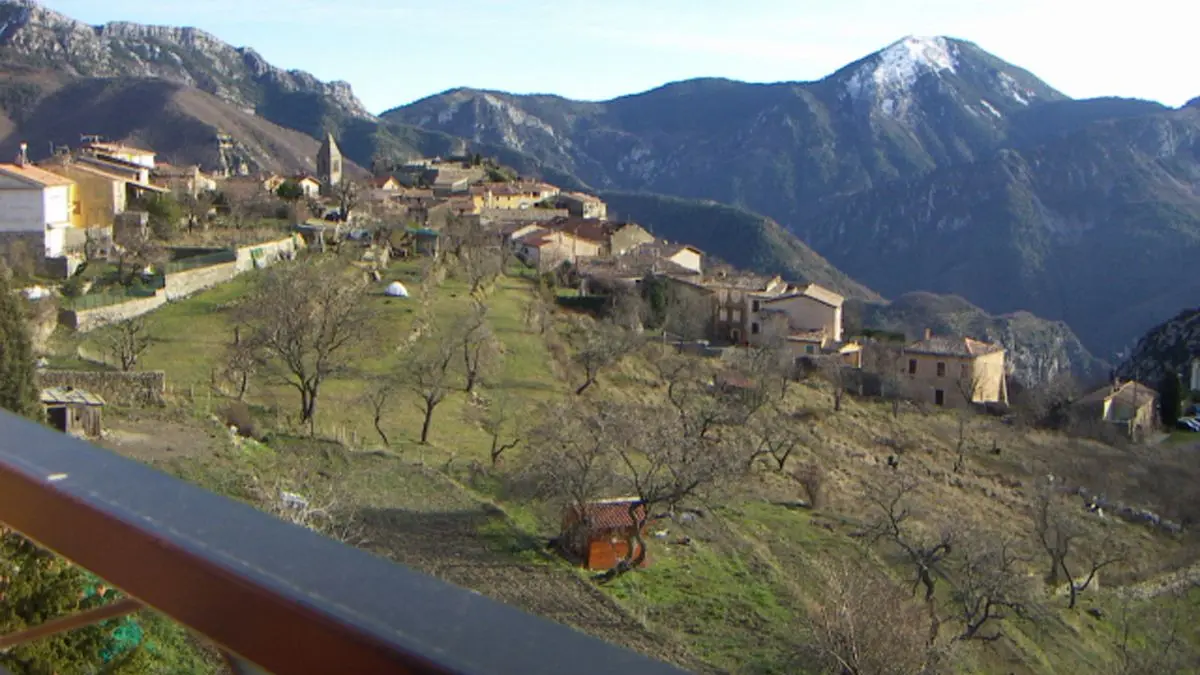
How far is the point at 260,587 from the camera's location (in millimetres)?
970

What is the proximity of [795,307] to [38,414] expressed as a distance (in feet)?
125

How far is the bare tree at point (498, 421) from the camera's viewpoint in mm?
21547

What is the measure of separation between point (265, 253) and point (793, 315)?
2284 centimetres

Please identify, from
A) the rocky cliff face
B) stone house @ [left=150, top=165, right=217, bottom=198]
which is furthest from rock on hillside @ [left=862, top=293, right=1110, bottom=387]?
the rocky cliff face

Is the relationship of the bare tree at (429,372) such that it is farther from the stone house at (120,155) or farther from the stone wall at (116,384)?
the stone house at (120,155)

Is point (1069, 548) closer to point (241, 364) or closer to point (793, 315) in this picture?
point (241, 364)

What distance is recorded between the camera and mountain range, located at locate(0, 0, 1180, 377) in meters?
99.7

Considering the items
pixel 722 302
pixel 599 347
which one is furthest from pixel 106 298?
pixel 722 302

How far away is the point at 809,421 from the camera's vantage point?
32938mm

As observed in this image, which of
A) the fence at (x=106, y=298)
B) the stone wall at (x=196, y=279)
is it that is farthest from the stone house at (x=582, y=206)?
the fence at (x=106, y=298)

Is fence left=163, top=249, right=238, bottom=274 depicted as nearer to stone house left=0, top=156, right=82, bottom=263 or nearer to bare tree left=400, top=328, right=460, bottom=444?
stone house left=0, top=156, right=82, bottom=263

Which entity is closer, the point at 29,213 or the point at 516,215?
the point at 29,213

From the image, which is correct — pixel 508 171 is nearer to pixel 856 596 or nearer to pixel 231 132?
pixel 231 132

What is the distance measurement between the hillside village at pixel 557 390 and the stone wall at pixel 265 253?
0.42ft
